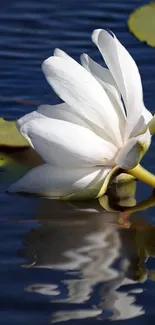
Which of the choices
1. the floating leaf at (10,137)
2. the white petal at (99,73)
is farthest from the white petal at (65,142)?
the floating leaf at (10,137)

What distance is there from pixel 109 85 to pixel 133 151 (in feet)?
0.61

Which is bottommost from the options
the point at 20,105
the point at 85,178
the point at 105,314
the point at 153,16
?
the point at 105,314

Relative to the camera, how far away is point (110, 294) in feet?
5.81

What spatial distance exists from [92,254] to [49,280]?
0.15 meters

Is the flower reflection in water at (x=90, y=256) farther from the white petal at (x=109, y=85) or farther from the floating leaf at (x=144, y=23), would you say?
the floating leaf at (x=144, y=23)

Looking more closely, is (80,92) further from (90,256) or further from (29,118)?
(90,256)

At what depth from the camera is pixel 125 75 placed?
2.00 meters

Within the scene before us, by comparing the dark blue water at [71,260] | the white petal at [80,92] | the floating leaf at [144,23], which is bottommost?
the dark blue water at [71,260]

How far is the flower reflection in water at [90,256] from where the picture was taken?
5.68 ft

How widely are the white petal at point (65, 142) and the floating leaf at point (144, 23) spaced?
1347mm

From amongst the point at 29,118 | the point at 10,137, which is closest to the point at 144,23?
the point at 10,137

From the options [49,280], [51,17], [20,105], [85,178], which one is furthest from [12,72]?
[49,280]

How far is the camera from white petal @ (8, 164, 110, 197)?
200 centimetres

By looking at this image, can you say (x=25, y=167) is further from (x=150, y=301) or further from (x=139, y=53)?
(x=139, y=53)
